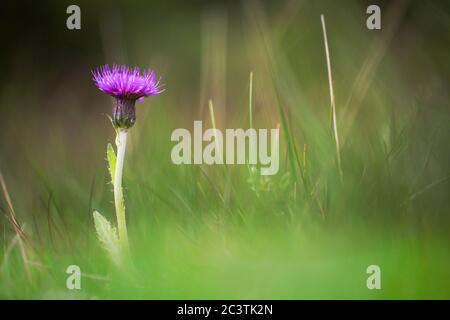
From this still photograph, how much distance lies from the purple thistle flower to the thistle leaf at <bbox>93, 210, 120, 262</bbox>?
23 cm

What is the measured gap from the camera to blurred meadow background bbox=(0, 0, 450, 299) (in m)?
1.51

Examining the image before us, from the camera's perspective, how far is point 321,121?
157 centimetres

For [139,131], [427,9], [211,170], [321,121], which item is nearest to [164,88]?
[139,131]

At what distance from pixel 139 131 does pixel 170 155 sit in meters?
0.10

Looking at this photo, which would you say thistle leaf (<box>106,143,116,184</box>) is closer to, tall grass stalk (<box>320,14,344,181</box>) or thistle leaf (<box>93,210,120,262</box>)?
thistle leaf (<box>93,210,120,262</box>)

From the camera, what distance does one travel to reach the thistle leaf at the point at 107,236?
58.4 inches

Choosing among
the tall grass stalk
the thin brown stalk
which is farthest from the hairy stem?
the tall grass stalk

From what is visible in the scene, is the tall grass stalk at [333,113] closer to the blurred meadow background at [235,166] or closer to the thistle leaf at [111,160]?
the blurred meadow background at [235,166]

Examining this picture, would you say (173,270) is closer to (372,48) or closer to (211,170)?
(211,170)

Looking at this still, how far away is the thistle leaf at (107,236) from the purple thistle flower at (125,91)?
0.23m

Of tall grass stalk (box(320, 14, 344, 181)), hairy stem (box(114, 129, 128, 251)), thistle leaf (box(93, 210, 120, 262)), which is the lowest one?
thistle leaf (box(93, 210, 120, 262))

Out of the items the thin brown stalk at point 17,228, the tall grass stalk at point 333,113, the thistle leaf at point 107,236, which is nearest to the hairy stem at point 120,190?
the thistle leaf at point 107,236

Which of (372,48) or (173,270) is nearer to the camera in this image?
(173,270)

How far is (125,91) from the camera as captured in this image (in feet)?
4.86
